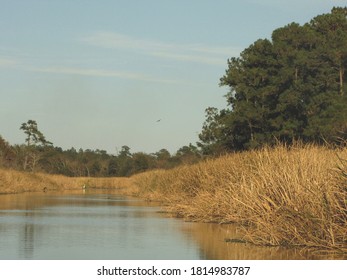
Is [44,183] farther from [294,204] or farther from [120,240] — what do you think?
[294,204]

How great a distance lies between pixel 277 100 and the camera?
2146 inches

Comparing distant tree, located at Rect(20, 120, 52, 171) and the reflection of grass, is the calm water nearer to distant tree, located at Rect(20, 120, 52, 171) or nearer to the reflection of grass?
the reflection of grass

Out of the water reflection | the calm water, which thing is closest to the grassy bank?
the water reflection

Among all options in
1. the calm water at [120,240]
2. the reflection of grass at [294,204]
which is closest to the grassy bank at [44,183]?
the calm water at [120,240]

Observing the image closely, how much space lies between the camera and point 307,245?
546 inches

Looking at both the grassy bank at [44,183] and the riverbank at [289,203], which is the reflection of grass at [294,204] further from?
the grassy bank at [44,183]

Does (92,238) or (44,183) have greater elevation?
(44,183)

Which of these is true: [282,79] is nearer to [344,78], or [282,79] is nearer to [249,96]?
[249,96]

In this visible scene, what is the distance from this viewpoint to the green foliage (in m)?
52.5

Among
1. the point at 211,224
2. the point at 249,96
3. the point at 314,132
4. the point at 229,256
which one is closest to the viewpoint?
the point at 229,256

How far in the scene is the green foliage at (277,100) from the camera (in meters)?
52.5

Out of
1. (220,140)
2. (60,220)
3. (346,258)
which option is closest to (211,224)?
(60,220)

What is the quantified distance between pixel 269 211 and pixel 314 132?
36762 millimetres

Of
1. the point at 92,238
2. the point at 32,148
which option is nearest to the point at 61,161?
the point at 32,148
